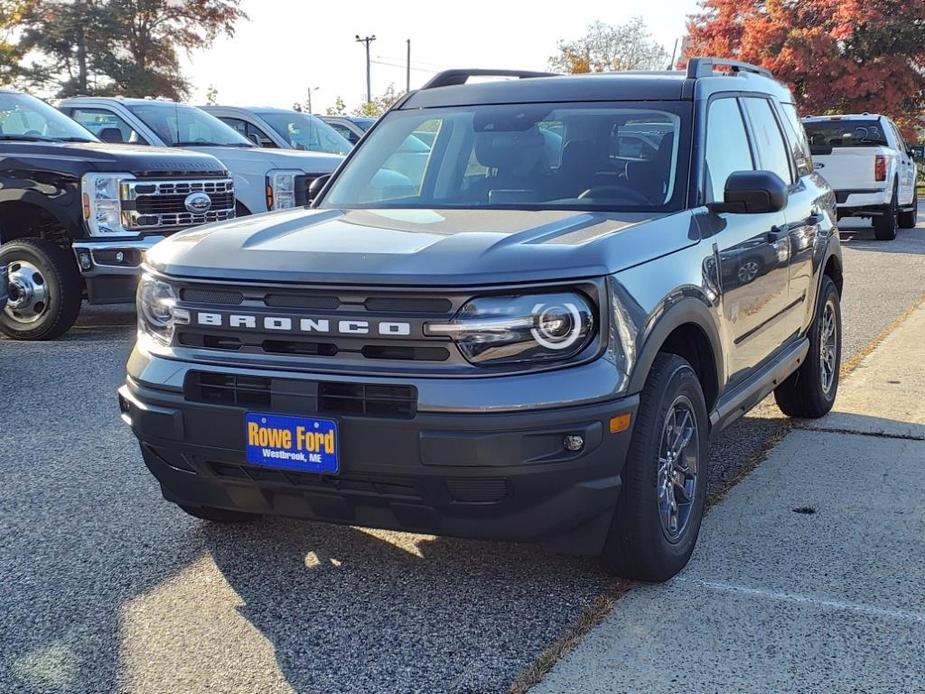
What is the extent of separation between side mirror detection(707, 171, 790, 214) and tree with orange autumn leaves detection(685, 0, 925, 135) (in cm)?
2849

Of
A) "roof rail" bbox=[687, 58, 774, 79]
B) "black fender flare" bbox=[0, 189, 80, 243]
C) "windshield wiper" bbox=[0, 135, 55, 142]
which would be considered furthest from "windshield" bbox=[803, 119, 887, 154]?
"roof rail" bbox=[687, 58, 774, 79]

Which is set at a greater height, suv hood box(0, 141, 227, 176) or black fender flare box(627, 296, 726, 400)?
suv hood box(0, 141, 227, 176)

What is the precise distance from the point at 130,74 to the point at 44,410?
29.6m

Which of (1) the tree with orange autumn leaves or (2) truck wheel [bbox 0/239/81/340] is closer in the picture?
(2) truck wheel [bbox 0/239/81/340]

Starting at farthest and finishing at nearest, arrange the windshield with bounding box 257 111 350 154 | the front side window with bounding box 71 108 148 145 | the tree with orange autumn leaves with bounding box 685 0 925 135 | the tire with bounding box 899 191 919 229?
1. the tree with orange autumn leaves with bounding box 685 0 925 135
2. the tire with bounding box 899 191 919 229
3. the windshield with bounding box 257 111 350 154
4. the front side window with bounding box 71 108 148 145

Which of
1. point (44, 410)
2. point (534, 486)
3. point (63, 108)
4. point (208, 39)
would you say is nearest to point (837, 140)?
point (63, 108)

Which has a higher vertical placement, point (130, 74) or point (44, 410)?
point (130, 74)

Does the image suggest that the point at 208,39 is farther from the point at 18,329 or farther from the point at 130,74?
the point at 18,329

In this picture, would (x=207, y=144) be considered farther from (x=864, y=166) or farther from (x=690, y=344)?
(x=864, y=166)

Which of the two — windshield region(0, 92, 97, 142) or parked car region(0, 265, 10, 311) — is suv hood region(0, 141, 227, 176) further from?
parked car region(0, 265, 10, 311)

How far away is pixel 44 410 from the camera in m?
6.46

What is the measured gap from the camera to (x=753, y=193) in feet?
14.0

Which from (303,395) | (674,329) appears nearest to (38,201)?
(303,395)

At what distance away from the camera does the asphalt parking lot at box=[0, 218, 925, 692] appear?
10.7 ft
